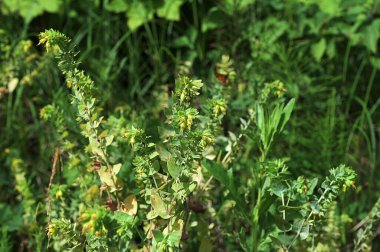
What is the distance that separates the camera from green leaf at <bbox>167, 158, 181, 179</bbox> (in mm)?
1775

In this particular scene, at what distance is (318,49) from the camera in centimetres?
336

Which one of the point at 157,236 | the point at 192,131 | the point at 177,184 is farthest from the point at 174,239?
the point at 192,131

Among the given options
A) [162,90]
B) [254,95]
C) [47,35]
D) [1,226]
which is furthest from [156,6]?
[47,35]

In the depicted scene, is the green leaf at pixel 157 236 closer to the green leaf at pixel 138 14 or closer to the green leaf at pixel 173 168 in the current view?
the green leaf at pixel 173 168

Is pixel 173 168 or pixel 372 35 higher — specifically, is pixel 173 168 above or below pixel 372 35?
above

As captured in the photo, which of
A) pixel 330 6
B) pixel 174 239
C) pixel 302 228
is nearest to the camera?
pixel 174 239

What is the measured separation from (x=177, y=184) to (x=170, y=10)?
179 centimetres

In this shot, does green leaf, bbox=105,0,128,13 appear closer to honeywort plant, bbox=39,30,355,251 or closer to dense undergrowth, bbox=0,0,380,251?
dense undergrowth, bbox=0,0,380,251

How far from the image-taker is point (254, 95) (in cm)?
269

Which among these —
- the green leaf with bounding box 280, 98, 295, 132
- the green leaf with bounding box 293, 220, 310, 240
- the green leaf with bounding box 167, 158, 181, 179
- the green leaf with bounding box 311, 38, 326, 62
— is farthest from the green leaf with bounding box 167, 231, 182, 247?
the green leaf with bounding box 311, 38, 326, 62

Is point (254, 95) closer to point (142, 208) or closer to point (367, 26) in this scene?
point (142, 208)

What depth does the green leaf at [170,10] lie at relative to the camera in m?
3.41

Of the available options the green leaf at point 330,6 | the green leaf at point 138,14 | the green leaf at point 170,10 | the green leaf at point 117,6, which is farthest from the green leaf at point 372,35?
the green leaf at point 117,6

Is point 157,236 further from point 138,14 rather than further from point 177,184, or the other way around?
point 138,14
